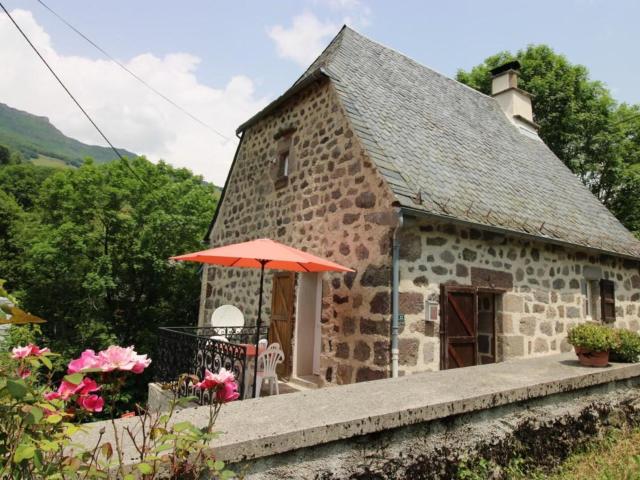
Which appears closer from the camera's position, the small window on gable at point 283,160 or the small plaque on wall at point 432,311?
the small plaque on wall at point 432,311

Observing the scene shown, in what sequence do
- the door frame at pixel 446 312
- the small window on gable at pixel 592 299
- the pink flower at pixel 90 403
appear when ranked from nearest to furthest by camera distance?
→ the pink flower at pixel 90 403, the door frame at pixel 446 312, the small window on gable at pixel 592 299

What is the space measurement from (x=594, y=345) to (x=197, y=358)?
5.11m

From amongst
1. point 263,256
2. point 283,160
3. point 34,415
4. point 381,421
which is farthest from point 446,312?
point 34,415

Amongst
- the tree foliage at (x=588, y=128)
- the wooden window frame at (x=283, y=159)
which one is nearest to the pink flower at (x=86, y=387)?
the wooden window frame at (x=283, y=159)

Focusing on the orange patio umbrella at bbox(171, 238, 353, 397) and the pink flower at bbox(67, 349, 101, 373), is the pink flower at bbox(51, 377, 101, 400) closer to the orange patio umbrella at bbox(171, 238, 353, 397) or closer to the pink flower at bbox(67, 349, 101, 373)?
the pink flower at bbox(67, 349, 101, 373)

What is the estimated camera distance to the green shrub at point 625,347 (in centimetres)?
410

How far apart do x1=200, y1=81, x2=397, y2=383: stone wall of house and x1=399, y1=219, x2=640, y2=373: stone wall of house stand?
1.28 feet

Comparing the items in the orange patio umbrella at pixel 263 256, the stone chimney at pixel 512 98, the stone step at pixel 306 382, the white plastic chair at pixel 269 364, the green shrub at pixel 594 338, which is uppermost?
the stone chimney at pixel 512 98

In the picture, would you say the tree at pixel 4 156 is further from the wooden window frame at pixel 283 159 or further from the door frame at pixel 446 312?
the door frame at pixel 446 312

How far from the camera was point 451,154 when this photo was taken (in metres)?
7.96

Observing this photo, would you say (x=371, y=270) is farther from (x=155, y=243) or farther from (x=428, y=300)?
(x=155, y=243)

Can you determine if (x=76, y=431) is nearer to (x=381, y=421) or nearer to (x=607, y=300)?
(x=381, y=421)

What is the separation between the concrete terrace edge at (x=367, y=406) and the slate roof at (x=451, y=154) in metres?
2.64

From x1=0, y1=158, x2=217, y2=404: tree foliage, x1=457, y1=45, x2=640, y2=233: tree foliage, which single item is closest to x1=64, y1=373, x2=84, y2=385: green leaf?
x1=0, y1=158, x2=217, y2=404: tree foliage
